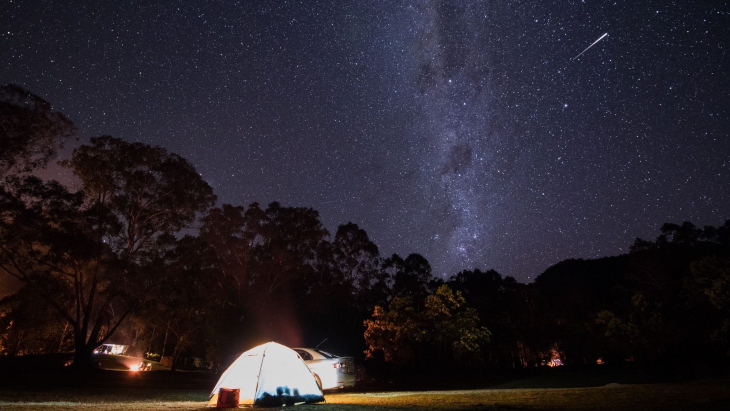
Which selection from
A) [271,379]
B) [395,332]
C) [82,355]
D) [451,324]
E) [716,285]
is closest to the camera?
[271,379]

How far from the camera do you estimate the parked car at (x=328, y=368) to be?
43.9ft

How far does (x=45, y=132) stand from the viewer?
2294 centimetres

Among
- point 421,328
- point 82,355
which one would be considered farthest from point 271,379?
point 421,328

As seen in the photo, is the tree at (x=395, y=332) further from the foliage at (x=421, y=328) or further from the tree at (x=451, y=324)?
the tree at (x=451, y=324)

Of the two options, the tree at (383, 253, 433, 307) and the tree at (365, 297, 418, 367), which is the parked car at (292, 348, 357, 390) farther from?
the tree at (383, 253, 433, 307)

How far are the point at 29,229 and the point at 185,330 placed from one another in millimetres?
19199

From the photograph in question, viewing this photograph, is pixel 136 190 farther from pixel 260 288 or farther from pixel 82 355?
pixel 260 288

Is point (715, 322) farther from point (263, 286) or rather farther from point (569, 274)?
point (569, 274)

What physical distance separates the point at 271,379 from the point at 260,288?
30.7 meters

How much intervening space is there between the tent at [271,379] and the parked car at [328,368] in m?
1.99

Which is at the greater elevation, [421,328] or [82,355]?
[421,328]

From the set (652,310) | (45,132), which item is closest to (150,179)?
(45,132)

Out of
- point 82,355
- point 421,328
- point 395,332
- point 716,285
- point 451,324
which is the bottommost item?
point 82,355

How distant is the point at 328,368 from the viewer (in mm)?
13680
